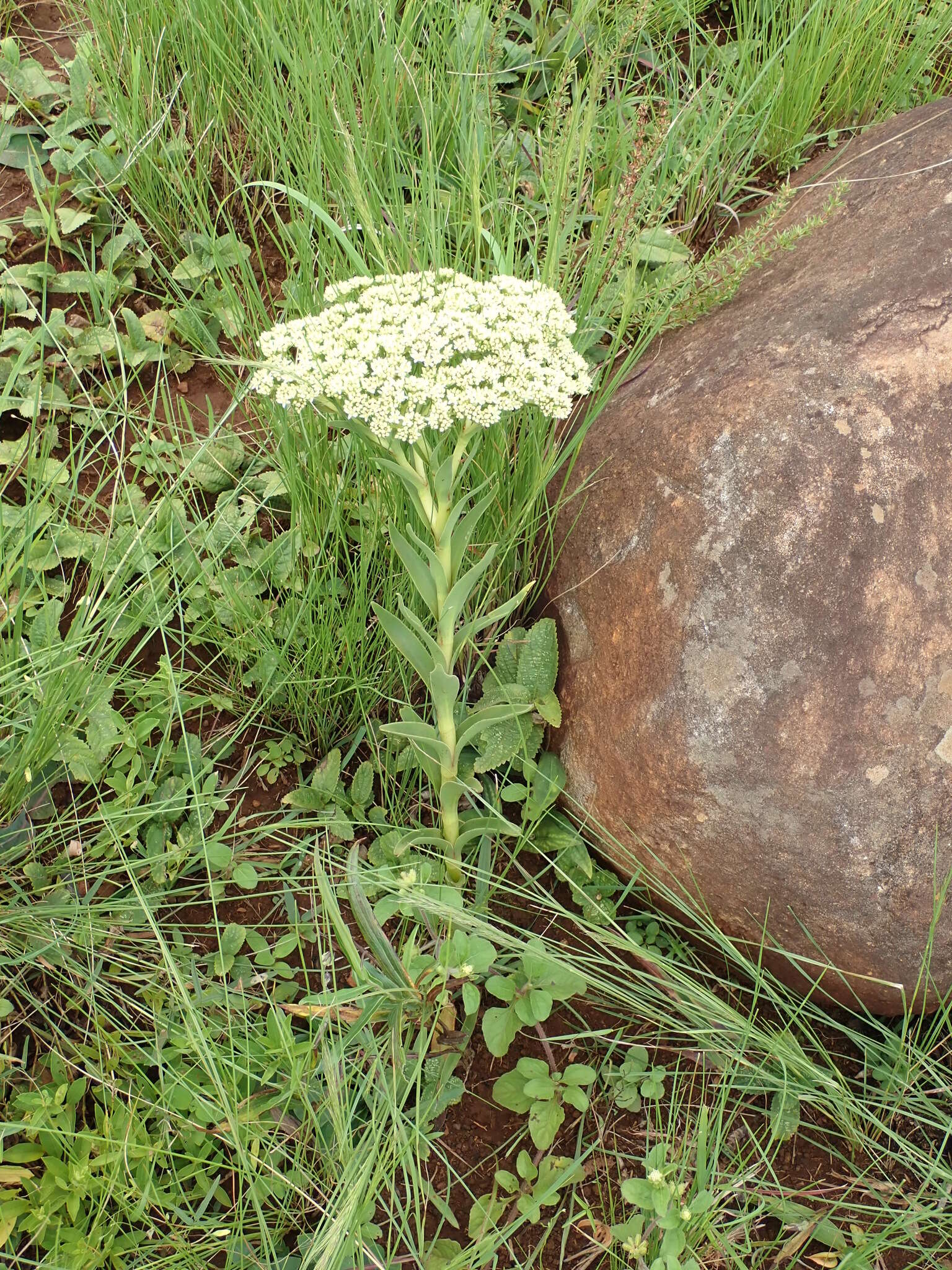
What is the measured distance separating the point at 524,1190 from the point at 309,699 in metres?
0.93

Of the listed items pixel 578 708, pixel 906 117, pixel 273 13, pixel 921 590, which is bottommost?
pixel 578 708

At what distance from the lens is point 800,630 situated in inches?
64.4

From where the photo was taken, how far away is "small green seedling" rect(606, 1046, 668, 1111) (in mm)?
1648

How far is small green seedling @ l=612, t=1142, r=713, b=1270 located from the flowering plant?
2.42ft

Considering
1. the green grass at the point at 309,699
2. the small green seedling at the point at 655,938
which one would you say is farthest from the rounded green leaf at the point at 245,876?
the small green seedling at the point at 655,938

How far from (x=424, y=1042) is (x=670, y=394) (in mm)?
1235

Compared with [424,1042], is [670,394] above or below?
above

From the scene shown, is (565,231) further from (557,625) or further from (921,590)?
(921,590)

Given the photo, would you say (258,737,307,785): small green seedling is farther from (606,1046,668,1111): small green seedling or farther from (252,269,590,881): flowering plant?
(606,1046,668,1111): small green seedling

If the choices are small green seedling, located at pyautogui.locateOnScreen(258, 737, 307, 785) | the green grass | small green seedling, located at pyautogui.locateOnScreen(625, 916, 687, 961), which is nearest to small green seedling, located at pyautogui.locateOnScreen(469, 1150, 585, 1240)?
the green grass

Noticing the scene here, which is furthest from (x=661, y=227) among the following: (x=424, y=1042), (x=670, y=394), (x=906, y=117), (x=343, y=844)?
(x=424, y=1042)

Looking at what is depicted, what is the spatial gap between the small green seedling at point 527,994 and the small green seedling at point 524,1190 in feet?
0.57

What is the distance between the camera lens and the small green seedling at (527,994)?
1.60 metres

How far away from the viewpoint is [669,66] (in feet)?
9.22
